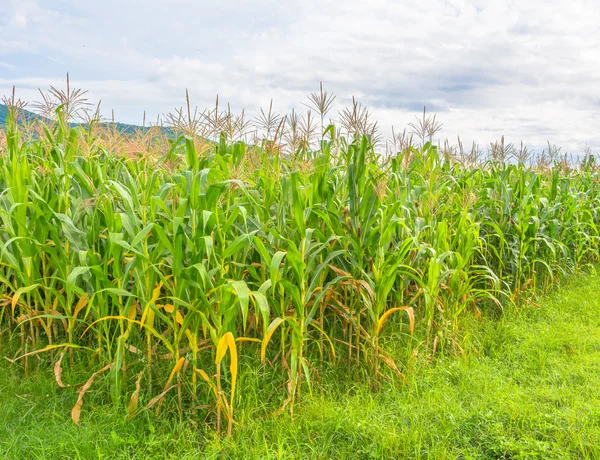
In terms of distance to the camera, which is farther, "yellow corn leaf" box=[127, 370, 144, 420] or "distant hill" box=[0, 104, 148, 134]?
"distant hill" box=[0, 104, 148, 134]

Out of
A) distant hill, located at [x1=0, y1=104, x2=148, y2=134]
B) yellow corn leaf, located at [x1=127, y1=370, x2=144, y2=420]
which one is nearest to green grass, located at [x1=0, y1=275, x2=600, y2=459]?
yellow corn leaf, located at [x1=127, y1=370, x2=144, y2=420]

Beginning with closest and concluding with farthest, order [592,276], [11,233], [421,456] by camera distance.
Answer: [421,456] → [11,233] → [592,276]

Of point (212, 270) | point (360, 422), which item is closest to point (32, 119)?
point (212, 270)

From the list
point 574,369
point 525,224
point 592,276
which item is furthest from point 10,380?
point 592,276

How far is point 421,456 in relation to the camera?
112 inches

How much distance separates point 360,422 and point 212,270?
1265 millimetres

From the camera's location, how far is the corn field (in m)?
2.90

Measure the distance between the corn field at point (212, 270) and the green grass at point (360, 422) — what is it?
0.13 metres

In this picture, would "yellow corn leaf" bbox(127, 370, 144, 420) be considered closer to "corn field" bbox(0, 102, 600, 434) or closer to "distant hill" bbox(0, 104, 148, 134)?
"corn field" bbox(0, 102, 600, 434)

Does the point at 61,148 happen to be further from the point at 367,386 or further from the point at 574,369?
the point at 574,369

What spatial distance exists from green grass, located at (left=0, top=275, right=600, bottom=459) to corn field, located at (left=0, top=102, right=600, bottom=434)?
0.13m

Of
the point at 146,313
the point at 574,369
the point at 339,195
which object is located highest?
the point at 339,195

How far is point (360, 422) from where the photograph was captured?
2994mm

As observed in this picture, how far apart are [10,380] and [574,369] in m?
4.25
